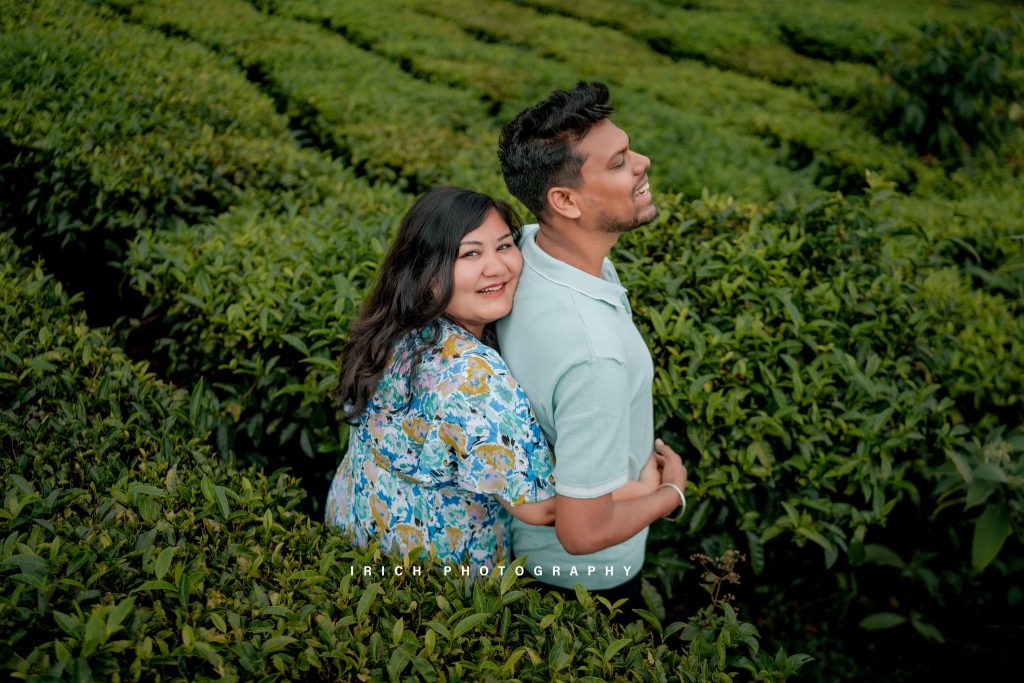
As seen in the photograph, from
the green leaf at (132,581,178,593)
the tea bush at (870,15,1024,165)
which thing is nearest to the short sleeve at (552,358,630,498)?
the green leaf at (132,581,178,593)

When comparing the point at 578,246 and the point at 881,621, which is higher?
the point at 578,246

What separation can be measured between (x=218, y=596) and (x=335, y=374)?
1088 mm

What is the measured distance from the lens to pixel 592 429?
1622mm

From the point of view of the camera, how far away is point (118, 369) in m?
2.46

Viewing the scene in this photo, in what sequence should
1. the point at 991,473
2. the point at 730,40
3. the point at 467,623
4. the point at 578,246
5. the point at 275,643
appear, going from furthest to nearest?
the point at 730,40 < the point at 991,473 < the point at 578,246 < the point at 467,623 < the point at 275,643

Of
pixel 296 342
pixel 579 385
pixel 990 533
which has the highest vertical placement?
pixel 579 385

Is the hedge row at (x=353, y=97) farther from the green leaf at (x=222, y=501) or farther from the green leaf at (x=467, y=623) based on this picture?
the green leaf at (x=467, y=623)

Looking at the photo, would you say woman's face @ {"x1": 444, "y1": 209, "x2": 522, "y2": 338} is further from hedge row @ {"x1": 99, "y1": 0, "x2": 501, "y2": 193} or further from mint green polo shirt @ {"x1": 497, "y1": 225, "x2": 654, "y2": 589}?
hedge row @ {"x1": 99, "y1": 0, "x2": 501, "y2": 193}

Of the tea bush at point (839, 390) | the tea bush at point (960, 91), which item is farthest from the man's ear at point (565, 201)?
the tea bush at point (960, 91)

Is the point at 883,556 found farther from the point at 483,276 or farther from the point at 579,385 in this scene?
the point at 483,276

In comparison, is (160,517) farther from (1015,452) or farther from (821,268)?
(1015,452)

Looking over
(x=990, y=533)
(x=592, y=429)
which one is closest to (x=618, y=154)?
(x=592, y=429)

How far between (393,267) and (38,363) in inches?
50.3

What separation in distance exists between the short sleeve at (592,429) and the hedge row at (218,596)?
32 centimetres
